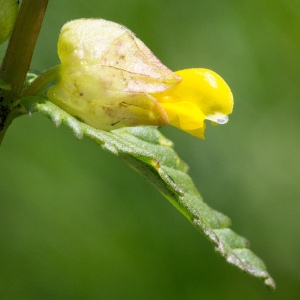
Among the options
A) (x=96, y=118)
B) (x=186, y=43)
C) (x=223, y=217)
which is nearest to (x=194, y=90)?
(x=96, y=118)

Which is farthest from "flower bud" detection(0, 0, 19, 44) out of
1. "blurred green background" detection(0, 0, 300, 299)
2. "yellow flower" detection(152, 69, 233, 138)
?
"blurred green background" detection(0, 0, 300, 299)

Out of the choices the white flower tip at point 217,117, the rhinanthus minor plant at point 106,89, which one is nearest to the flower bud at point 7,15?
the rhinanthus minor plant at point 106,89

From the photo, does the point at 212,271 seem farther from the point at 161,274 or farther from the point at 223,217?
the point at 223,217

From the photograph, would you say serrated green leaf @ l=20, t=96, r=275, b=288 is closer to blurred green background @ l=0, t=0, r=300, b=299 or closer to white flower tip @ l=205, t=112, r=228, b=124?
white flower tip @ l=205, t=112, r=228, b=124

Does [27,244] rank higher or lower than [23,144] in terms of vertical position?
lower

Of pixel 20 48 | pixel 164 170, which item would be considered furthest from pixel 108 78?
pixel 164 170

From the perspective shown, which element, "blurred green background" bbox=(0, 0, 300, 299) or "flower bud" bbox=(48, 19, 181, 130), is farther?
"blurred green background" bbox=(0, 0, 300, 299)

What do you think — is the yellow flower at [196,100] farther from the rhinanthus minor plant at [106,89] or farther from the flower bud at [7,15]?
the flower bud at [7,15]
